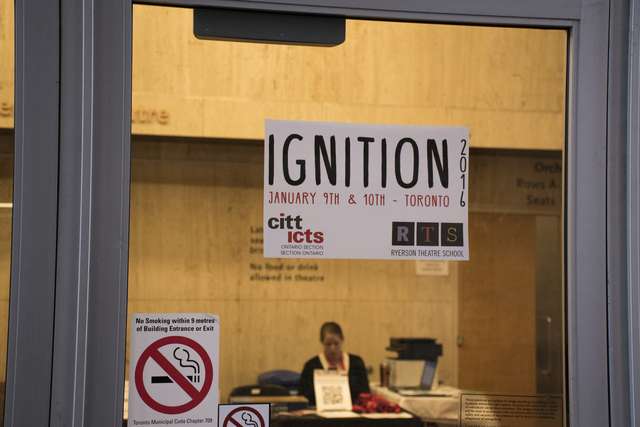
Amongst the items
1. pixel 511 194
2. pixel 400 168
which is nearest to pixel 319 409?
pixel 511 194

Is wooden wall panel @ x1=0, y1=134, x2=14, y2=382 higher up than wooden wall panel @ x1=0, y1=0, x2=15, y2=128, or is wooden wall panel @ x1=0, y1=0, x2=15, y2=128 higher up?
wooden wall panel @ x1=0, y1=0, x2=15, y2=128

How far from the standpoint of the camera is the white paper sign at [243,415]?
1643 mm

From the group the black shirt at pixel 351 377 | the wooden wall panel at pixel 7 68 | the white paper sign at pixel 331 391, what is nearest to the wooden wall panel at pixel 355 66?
the wooden wall panel at pixel 7 68

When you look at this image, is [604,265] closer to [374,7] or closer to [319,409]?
[374,7]

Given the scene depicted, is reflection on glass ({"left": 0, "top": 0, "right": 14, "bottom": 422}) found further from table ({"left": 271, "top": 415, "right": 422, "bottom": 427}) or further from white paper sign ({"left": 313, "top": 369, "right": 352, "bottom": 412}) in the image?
white paper sign ({"left": 313, "top": 369, "right": 352, "bottom": 412})

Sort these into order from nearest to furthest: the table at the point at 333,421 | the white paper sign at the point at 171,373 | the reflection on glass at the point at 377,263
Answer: the white paper sign at the point at 171,373 → the reflection on glass at the point at 377,263 → the table at the point at 333,421

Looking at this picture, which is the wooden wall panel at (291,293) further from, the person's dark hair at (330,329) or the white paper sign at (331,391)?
the white paper sign at (331,391)

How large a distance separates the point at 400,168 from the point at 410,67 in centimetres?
74

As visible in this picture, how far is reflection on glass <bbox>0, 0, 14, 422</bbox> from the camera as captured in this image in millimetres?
1508

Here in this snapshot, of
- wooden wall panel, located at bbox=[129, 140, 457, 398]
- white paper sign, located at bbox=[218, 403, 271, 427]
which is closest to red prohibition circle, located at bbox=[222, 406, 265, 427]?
white paper sign, located at bbox=[218, 403, 271, 427]

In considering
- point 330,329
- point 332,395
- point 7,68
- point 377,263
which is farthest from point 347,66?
point 377,263

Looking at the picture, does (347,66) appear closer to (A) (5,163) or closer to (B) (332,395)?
(A) (5,163)

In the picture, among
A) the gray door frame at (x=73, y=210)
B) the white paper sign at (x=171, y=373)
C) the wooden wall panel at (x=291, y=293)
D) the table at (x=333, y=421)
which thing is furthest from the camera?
the wooden wall panel at (x=291, y=293)

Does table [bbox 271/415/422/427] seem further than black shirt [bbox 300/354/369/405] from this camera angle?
No
